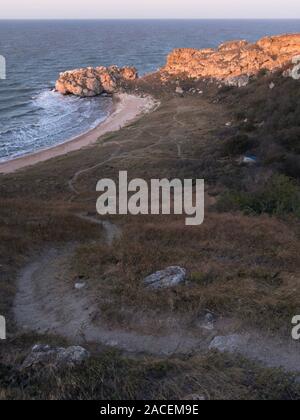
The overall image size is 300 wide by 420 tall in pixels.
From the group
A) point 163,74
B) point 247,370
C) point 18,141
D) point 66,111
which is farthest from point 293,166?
→ point 163,74

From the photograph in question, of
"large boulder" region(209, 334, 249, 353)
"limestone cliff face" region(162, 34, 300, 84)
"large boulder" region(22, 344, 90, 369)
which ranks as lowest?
"large boulder" region(209, 334, 249, 353)

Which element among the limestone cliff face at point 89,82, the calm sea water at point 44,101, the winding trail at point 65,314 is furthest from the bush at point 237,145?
the limestone cliff face at point 89,82

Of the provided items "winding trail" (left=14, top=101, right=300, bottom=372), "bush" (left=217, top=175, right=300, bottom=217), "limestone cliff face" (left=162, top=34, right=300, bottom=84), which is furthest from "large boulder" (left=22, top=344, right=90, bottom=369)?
"limestone cliff face" (left=162, top=34, right=300, bottom=84)

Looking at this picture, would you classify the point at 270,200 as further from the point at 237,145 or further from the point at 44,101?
the point at 44,101

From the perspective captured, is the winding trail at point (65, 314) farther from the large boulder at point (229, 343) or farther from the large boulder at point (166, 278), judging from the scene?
the large boulder at point (166, 278)

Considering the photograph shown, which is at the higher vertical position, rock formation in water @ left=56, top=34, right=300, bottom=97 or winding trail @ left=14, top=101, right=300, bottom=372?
rock formation in water @ left=56, top=34, right=300, bottom=97

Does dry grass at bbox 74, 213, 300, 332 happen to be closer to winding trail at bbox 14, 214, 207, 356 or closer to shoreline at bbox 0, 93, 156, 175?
winding trail at bbox 14, 214, 207, 356

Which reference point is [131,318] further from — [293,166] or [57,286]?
[293,166]
